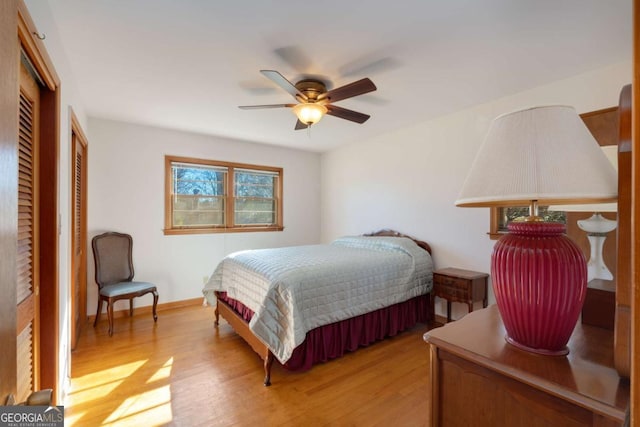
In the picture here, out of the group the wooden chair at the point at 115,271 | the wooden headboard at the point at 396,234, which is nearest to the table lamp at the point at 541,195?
the wooden headboard at the point at 396,234

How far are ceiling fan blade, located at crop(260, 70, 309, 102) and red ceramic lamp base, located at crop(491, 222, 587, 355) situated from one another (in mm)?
1600

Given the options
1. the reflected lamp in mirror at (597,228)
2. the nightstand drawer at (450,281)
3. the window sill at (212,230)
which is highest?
→ the reflected lamp in mirror at (597,228)

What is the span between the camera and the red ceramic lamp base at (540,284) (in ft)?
2.78

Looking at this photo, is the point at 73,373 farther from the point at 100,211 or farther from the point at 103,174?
the point at 103,174

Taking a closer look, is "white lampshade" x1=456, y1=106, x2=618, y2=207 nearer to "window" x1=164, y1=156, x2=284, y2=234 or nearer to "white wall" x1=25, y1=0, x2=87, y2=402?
"white wall" x1=25, y1=0, x2=87, y2=402

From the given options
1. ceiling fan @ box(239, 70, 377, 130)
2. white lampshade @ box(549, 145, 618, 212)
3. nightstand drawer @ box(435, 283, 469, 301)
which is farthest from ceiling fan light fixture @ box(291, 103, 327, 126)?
nightstand drawer @ box(435, 283, 469, 301)

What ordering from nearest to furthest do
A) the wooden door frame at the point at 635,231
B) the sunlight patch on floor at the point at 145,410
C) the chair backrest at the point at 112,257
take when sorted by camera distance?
the wooden door frame at the point at 635,231 → the sunlight patch on floor at the point at 145,410 → the chair backrest at the point at 112,257

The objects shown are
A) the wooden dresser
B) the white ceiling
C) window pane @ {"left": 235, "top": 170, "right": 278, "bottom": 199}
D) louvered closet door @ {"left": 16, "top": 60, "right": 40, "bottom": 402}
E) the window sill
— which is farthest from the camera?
window pane @ {"left": 235, "top": 170, "right": 278, "bottom": 199}

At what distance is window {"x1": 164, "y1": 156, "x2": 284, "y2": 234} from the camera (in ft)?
13.1

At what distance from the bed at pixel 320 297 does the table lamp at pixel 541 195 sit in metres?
1.58

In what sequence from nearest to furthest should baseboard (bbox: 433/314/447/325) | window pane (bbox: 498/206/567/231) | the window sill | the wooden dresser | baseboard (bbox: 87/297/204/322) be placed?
1. the wooden dresser
2. window pane (bbox: 498/206/567/231)
3. baseboard (bbox: 433/314/447/325)
4. baseboard (bbox: 87/297/204/322)
5. the window sill

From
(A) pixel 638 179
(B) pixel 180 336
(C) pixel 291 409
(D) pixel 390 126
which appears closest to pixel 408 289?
(C) pixel 291 409

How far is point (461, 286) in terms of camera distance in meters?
2.88

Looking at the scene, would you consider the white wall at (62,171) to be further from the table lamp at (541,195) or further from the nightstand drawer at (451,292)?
the nightstand drawer at (451,292)
